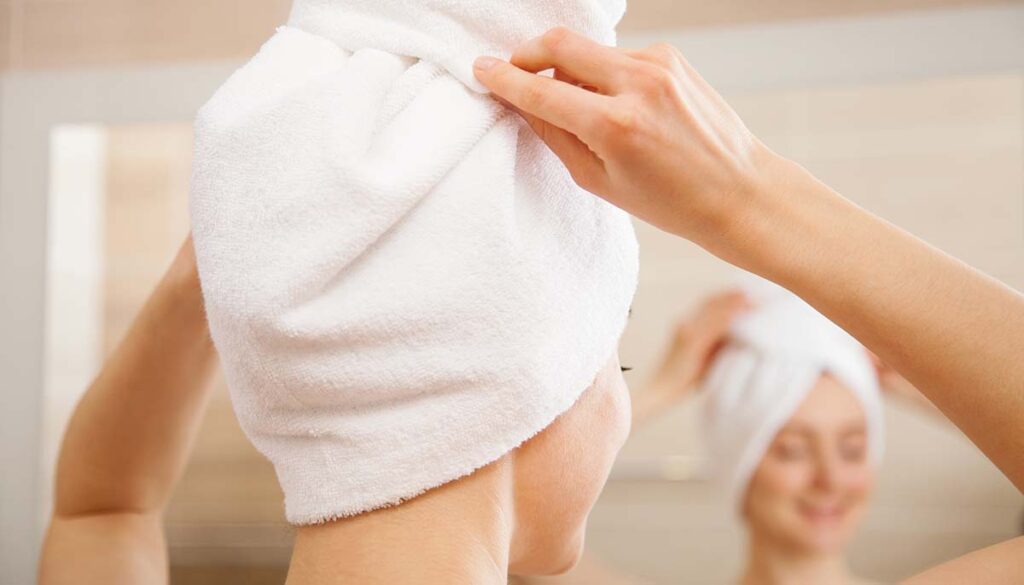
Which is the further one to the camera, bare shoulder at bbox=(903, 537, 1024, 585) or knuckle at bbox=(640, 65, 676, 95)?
bare shoulder at bbox=(903, 537, 1024, 585)

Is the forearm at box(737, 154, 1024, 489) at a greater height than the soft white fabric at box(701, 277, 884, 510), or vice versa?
the forearm at box(737, 154, 1024, 489)

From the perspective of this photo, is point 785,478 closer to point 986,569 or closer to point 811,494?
point 811,494

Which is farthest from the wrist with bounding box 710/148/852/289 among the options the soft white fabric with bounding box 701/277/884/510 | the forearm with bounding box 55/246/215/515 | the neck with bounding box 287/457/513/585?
the soft white fabric with bounding box 701/277/884/510

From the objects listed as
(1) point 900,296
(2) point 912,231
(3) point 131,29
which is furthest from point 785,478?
(3) point 131,29

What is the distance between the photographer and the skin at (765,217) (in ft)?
1.71

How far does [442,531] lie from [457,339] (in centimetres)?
12

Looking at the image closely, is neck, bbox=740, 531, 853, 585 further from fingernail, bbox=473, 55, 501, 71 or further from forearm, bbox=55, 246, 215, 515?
fingernail, bbox=473, 55, 501, 71

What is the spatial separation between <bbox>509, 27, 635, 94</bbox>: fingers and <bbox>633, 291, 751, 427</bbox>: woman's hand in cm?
87

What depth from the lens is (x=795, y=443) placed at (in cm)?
146

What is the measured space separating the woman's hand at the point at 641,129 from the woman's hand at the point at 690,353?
812 mm

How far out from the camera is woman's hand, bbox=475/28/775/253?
0.52 meters

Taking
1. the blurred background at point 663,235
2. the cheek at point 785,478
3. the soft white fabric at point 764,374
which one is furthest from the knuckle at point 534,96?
the cheek at point 785,478

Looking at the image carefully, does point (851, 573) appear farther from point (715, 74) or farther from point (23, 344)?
point (23, 344)

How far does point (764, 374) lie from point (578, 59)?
1015 millimetres
